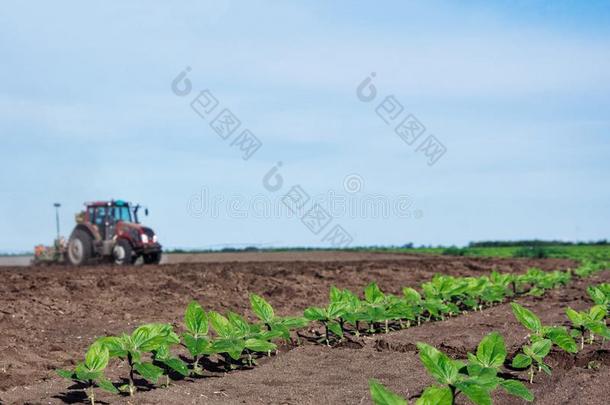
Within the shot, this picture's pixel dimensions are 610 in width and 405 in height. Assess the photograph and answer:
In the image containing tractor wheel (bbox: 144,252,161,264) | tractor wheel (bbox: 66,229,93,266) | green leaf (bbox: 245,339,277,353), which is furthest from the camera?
tractor wheel (bbox: 144,252,161,264)

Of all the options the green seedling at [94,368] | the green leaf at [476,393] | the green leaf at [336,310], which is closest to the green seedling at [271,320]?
the green leaf at [336,310]

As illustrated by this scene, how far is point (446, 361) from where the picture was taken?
3850mm

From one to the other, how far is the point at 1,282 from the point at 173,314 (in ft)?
13.4

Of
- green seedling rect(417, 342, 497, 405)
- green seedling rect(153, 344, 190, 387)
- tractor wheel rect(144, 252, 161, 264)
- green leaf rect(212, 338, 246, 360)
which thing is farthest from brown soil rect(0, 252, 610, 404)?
tractor wheel rect(144, 252, 161, 264)

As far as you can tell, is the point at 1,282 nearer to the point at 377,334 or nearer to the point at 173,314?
the point at 173,314

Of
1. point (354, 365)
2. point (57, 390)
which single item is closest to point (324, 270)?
point (354, 365)

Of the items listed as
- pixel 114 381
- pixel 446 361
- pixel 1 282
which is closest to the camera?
pixel 446 361

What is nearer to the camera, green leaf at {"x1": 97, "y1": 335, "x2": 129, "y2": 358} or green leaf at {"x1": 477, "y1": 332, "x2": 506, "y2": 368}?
green leaf at {"x1": 477, "y1": 332, "x2": 506, "y2": 368}

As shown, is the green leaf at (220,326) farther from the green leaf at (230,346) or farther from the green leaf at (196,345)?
the green leaf at (196,345)

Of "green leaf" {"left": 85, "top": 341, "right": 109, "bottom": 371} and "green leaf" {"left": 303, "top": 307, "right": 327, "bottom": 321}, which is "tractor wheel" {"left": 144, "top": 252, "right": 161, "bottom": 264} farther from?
"green leaf" {"left": 85, "top": 341, "right": 109, "bottom": 371}

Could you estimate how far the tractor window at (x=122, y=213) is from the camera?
2184 cm

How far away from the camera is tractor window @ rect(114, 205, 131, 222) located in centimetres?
2184

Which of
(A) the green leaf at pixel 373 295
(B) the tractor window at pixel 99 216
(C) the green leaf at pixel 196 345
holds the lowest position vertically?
(C) the green leaf at pixel 196 345

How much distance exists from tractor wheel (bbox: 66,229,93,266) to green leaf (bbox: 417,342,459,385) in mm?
19266
